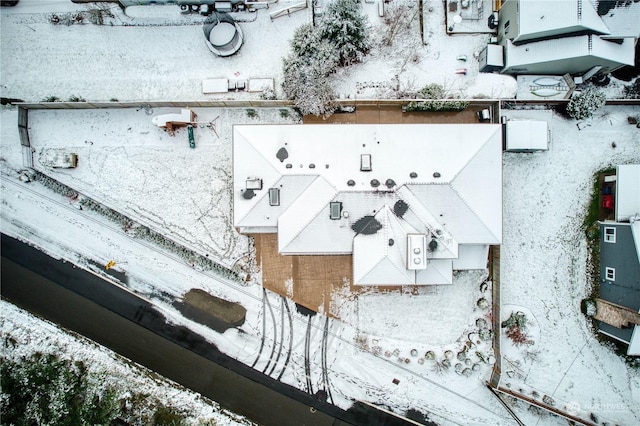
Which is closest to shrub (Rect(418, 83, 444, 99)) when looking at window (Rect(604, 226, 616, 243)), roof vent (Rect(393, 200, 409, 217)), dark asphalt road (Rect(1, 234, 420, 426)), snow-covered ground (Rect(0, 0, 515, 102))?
snow-covered ground (Rect(0, 0, 515, 102))

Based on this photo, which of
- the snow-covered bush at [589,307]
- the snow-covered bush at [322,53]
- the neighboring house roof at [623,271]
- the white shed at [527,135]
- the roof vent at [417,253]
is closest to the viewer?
the roof vent at [417,253]

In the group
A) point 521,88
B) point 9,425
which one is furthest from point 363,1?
point 9,425

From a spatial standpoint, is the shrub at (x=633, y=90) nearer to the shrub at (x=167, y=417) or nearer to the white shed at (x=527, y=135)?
the white shed at (x=527, y=135)

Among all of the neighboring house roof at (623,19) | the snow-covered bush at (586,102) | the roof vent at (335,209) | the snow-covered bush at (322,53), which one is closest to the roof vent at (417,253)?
the roof vent at (335,209)

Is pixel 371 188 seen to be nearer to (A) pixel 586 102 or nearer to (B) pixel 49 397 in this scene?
(A) pixel 586 102

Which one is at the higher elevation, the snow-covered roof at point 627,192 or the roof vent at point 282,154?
the roof vent at point 282,154

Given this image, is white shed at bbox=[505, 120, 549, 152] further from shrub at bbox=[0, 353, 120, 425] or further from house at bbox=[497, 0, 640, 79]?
shrub at bbox=[0, 353, 120, 425]

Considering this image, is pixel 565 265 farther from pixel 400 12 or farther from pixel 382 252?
pixel 400 12
